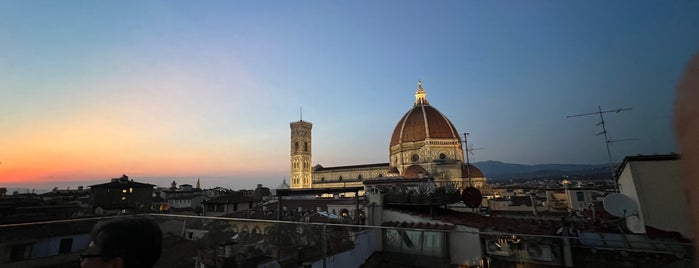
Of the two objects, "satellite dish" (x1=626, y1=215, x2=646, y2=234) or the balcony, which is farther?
"satellite dish" (x1=626, y1=215, x2=646, y2=234)

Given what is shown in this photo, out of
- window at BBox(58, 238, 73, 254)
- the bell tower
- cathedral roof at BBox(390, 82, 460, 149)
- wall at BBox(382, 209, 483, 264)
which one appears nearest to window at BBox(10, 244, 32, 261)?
window at BBox(58, 238, 73, 254)

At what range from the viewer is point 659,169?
6.84m

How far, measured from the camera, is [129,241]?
1456 mm

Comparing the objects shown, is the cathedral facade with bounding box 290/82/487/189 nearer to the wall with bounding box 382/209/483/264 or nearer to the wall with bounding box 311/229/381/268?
the wall with bounding box 311/229/381/268

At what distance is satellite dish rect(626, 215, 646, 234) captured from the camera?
22.8 feet

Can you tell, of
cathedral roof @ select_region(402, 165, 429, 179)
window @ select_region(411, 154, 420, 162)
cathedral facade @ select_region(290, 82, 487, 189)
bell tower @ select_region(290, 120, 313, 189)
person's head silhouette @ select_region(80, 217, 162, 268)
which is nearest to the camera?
person's head silhouette @ select_region(80, 217, 162, 268)

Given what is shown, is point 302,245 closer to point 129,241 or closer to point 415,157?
point 129,241

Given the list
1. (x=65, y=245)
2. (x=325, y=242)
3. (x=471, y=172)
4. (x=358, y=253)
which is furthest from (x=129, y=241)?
(x=471, y=172)

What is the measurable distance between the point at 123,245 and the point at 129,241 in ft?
0.09

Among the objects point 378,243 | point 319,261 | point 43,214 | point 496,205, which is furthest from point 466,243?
point 496,205

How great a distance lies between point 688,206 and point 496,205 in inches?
1028

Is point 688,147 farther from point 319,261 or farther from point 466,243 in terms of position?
point 319,261

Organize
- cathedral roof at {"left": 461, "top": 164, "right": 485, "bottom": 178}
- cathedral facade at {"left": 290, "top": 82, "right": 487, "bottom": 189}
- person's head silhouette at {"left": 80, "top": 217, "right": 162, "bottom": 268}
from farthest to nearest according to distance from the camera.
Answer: cathedral facade at {"left": 290, "top": 82, "right": 487, "bottom": 189} < cathedral roof at {"left": 461, "top": 164, "right": 485, "bottom": 178} < person's head silhouette at {"left": 80, "top": 217, "right": 162, "bottom": 268}

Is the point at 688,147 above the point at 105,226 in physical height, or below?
above
